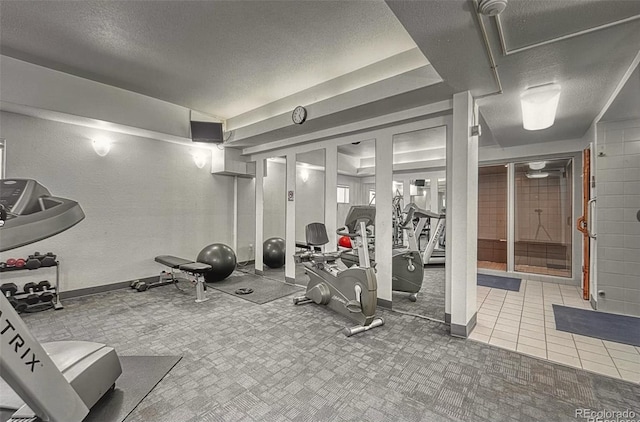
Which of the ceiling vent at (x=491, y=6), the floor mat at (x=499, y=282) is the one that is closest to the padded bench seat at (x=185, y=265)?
the ceiling vent at (x=491, y=6)

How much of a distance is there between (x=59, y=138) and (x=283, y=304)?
13.1 ft

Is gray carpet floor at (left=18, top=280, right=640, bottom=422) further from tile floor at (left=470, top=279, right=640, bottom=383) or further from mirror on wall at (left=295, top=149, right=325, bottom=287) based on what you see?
mirror on wall at (left=295, top=149, right=325, bottom=287)

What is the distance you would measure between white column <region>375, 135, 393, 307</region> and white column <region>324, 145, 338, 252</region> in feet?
2.50

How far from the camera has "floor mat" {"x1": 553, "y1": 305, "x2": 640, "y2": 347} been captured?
9.65ft

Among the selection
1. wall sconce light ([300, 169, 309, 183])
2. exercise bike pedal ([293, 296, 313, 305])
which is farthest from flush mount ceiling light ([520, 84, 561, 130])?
exercise bike pedal ([293, 296, 313, 305])

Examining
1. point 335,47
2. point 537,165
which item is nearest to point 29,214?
point 335,47

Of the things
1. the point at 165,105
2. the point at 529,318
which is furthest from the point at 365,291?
the point at 165,105

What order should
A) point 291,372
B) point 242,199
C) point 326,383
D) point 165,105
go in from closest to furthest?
point 326,383 < point 291,372 < point 165,105 < point 242,199

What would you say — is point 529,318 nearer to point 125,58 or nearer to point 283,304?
point 283,304

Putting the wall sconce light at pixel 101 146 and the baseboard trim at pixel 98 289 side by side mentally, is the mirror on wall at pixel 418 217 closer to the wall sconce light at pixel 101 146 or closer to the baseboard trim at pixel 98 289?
the baseboard trim at pixel 98 289

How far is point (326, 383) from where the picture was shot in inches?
84.0

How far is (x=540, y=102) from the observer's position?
287 centimetres

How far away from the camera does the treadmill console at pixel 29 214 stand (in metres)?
1.21

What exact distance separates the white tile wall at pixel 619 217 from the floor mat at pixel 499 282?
4.12 feet
